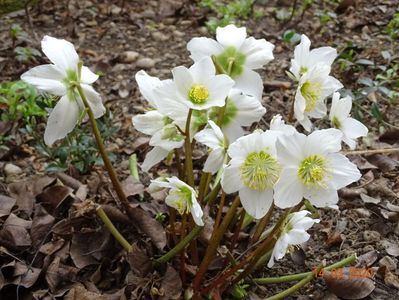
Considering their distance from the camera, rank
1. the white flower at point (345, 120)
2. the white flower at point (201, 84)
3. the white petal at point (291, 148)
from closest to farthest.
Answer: the white petal at point (291, 148) → the white flower at point (201, 84) → the white flower at point (345, 120)

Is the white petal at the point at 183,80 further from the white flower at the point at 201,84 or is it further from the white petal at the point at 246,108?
the white petal at the point at 246,108

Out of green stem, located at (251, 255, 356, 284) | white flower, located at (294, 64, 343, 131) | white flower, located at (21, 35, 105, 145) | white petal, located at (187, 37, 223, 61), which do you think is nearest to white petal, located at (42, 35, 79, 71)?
white flower, located at (21, 35, 105, 145)

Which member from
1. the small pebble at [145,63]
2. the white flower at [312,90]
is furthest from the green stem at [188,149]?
the small pebble at [145,63]

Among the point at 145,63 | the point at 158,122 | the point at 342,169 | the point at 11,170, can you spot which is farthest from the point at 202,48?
the point at 145,63

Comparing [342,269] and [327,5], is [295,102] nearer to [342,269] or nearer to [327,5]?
[342,269]

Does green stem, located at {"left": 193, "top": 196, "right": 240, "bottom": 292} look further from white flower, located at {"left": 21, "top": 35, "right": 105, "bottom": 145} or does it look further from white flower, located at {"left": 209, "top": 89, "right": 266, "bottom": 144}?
white flower, located at {"left": 21, "top": 35, "right": 105, "bottom": 145}

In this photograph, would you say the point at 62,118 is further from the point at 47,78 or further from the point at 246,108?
the point at 246,108

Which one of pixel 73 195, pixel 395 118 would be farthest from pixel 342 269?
pixel 395 118
